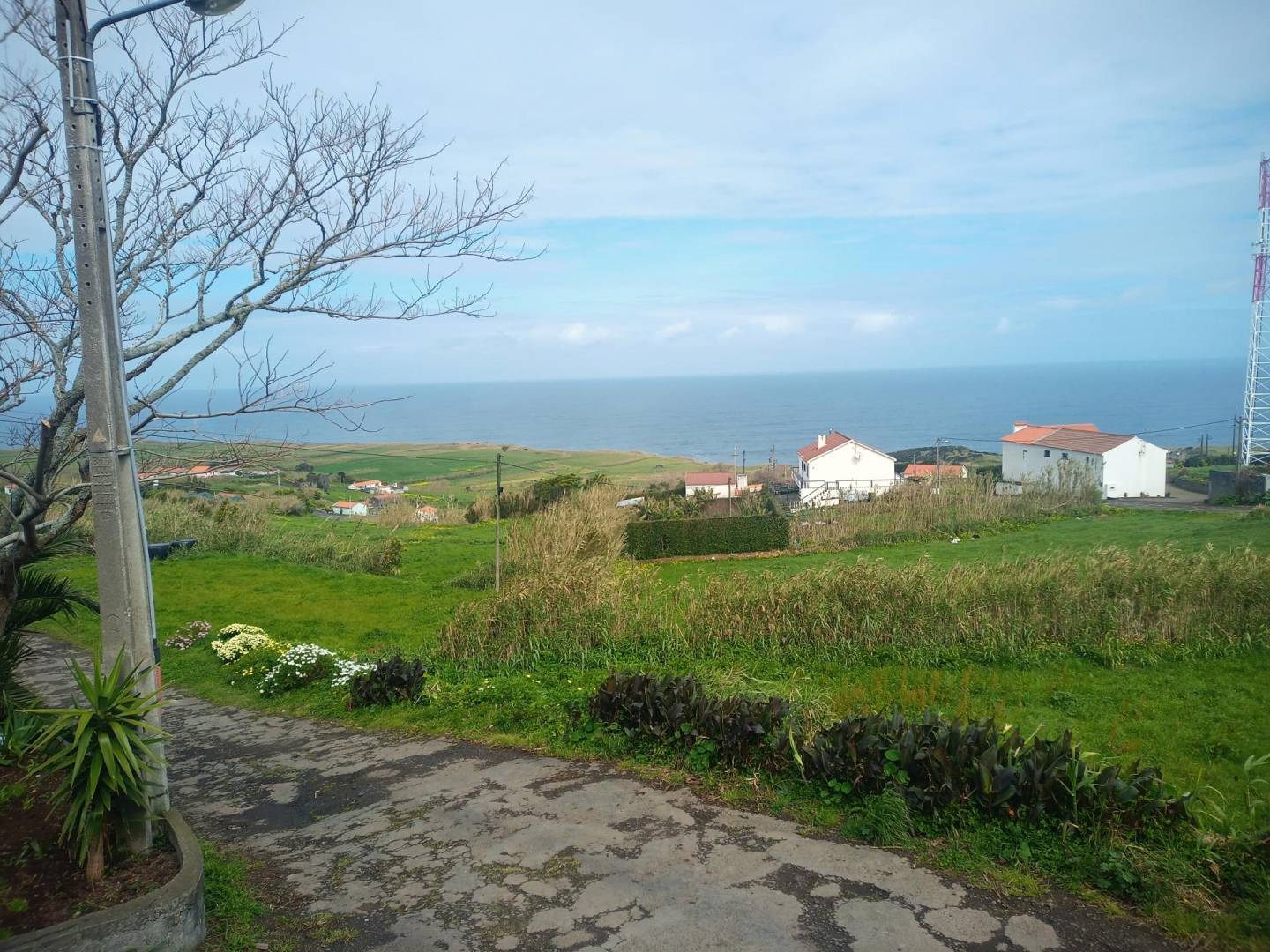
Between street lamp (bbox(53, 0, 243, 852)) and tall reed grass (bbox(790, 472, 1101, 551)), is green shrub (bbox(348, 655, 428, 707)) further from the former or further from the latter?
tall reed grass (bbox(790, 472, 1101, 551))

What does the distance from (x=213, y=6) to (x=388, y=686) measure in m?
5.67

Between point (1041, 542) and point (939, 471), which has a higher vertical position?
point (939, 471)

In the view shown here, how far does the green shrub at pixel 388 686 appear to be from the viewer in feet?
25.6

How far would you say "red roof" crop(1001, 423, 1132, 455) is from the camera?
3266cm

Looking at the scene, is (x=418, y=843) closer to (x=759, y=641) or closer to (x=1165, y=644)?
(x=759, y=641)

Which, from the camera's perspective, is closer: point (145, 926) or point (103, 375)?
point (145, 926)

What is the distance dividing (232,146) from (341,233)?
111cm

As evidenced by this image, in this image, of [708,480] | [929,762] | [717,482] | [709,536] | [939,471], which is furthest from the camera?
[708,480]

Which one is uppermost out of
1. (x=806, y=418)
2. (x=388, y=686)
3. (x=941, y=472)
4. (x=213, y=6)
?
(x=806, y=418)

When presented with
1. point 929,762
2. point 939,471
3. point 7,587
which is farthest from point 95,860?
point 939,471

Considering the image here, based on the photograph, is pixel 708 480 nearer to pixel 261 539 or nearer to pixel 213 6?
pixel 261 539

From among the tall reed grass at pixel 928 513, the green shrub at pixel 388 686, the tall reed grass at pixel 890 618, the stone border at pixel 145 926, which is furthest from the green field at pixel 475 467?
the stone border at pixel 145 926

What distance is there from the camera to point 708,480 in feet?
119

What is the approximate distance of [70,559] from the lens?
58.9 feet
